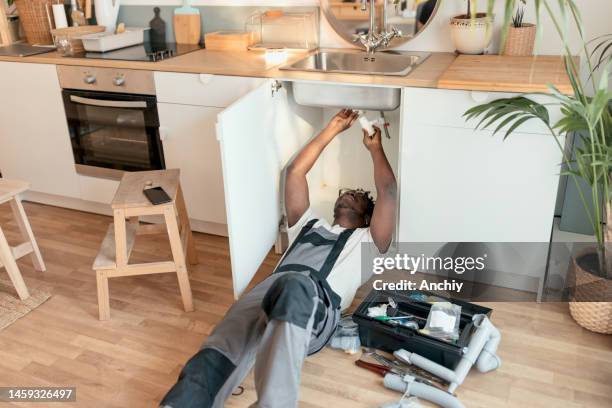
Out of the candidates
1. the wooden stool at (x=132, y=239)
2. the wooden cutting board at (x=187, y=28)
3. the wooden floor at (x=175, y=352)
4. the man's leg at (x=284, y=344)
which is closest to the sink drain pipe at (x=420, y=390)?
the wooden floor at (x=175, y=352)

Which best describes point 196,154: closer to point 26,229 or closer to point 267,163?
point 267,163

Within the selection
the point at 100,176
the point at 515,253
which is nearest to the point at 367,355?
the point at 515,253

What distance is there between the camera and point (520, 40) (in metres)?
2.48

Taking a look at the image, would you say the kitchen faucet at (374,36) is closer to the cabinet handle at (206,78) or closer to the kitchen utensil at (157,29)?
the cabinet handle at (206,78)

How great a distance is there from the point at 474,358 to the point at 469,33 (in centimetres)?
136

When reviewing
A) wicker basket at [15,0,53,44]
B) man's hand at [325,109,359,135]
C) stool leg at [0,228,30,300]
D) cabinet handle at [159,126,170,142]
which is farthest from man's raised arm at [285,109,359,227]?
wicker basket at [15,0,53,44]

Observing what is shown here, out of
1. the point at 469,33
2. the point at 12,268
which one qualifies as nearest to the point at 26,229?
the point at 12,268

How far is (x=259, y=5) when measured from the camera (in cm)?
299

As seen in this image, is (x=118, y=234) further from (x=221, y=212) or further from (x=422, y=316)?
(x=422, y=316)

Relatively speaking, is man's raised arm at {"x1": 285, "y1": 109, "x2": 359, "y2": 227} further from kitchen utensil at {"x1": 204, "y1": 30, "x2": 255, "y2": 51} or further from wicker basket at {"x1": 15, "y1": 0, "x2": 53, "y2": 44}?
wicker basket at {"x1": 15, "y1": 0, "x2": 53, "y2": 44}

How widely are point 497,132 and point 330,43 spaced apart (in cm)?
107

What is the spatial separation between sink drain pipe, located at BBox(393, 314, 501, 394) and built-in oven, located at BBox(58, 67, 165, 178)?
5.16ft

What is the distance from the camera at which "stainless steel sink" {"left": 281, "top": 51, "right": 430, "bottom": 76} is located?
266 cm

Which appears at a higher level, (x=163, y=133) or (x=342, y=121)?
(x=342, y=121)
